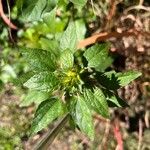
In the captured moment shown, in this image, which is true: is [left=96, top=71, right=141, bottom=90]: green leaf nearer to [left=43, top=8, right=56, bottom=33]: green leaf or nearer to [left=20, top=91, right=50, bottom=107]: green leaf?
[left=20, top=91, right=50, bottom=107]: green leaf

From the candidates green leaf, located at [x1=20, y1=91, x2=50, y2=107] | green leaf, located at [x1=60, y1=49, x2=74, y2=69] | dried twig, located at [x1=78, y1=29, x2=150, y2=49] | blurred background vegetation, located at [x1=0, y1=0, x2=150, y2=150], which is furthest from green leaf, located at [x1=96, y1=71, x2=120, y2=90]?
blurred background vegetation, located at [x1=0, y1=0, x2=150, y2=150]

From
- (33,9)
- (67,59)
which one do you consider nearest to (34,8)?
(33,9)

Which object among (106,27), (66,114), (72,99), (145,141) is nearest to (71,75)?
(72,99)

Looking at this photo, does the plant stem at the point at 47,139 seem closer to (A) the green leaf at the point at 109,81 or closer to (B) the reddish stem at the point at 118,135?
(A) the green leaf at the point at 109,81

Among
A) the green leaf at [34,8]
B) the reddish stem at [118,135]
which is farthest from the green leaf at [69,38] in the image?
the reddish stem at [118,135]

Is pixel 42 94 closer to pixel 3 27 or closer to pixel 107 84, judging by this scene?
pixel 107 84

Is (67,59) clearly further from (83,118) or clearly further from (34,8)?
(34,8)
